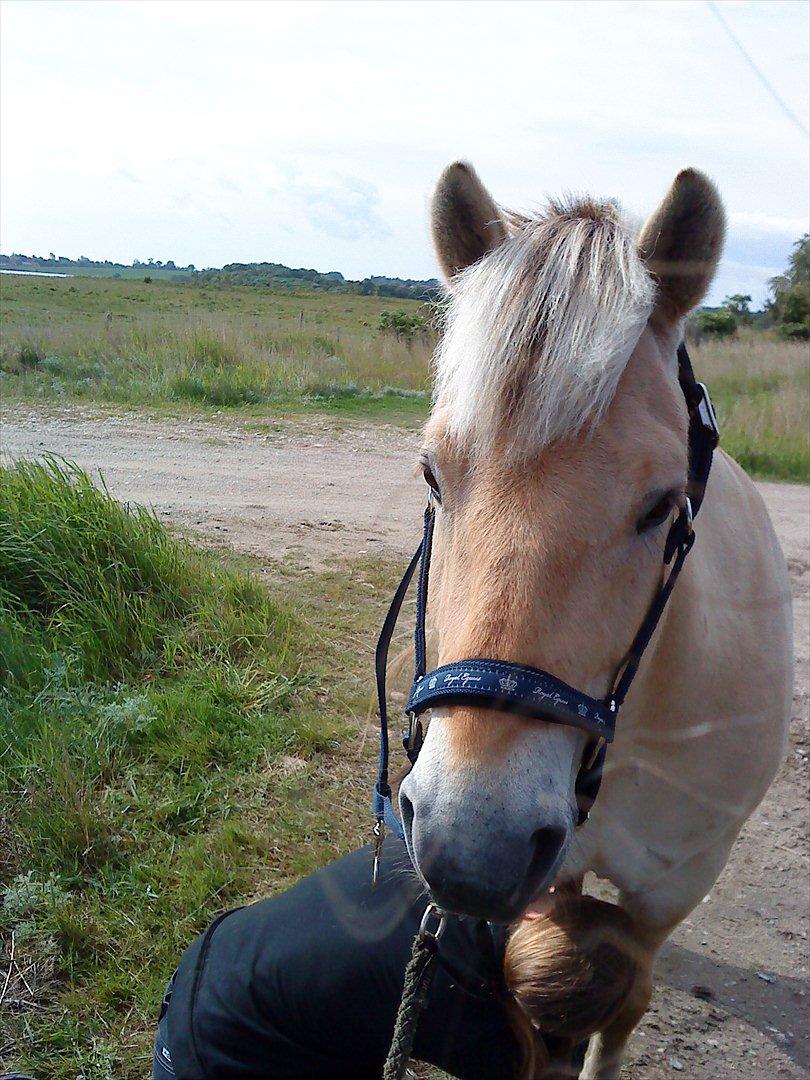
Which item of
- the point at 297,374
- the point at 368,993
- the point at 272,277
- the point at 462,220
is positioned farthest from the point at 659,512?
the point at 272,277

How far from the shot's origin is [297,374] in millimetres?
13180

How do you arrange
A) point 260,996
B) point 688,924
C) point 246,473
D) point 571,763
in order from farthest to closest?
point 246,473, point 688,924, point 260,996, point 571,763

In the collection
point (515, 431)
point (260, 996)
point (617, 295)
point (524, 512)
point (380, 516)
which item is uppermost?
point (617, 295)

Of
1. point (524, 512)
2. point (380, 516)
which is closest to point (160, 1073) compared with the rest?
point (524, 512)

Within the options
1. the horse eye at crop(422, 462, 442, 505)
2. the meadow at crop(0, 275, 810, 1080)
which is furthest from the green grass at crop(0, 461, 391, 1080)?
the horse eye at crop(422, 462, 442, 505)

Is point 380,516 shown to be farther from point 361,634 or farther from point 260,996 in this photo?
point 260,996

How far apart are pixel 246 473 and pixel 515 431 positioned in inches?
264

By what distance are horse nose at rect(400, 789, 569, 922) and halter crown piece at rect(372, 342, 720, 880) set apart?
0.19 metres

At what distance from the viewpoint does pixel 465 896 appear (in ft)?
4.56

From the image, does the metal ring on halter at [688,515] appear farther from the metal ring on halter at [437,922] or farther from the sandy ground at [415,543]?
the sandy ground at [415,543]

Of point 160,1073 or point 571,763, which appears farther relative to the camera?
point 160,1073

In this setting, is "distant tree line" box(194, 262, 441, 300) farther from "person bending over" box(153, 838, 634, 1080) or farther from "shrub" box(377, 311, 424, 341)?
"person bending over" box(153, 838, 634, 1080)

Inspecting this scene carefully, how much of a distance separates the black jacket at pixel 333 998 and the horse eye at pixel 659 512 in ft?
3.08

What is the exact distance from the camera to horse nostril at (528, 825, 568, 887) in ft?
4.72
